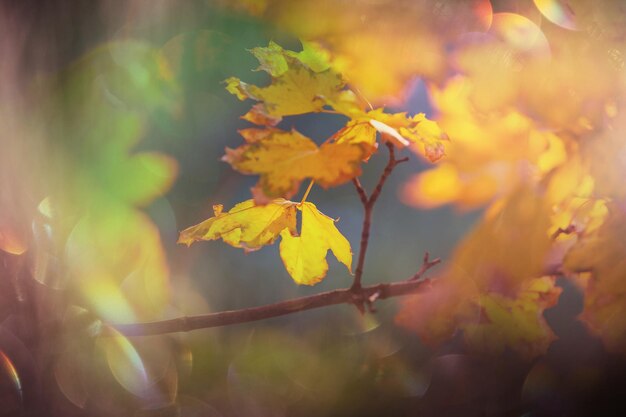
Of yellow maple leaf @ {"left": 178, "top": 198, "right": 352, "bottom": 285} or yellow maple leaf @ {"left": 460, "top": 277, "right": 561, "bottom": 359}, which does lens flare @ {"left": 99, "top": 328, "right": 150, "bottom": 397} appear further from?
yellow maple leaf @ {"left": 460, "top": 277, "right": 561, "bottom": 359}

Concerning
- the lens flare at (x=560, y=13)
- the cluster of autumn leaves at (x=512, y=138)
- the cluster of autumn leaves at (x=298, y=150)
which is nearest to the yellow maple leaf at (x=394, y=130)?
the cluster of autumn leaves at (x=298, y=150)

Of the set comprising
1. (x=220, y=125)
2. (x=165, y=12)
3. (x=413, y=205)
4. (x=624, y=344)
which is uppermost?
(x=165, y=12)

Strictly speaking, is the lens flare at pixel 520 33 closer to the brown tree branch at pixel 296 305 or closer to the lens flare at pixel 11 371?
the brown tree branch at pixel 296 305

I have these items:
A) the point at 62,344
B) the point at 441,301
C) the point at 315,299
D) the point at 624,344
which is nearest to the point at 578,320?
the point at 624,344

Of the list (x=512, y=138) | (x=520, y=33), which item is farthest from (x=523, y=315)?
(x=520, y=33)

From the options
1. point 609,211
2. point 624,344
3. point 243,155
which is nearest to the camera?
point 243,155

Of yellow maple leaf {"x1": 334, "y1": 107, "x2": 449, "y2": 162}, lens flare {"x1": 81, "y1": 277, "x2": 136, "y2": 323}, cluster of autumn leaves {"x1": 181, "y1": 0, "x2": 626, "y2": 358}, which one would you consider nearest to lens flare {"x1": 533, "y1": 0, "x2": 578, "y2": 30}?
cluster of autumn leaves {"x1": 181, "y1": 0, "x2": 626, "y2": 358}

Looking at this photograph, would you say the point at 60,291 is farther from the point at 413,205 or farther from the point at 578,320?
the point at 578,320
